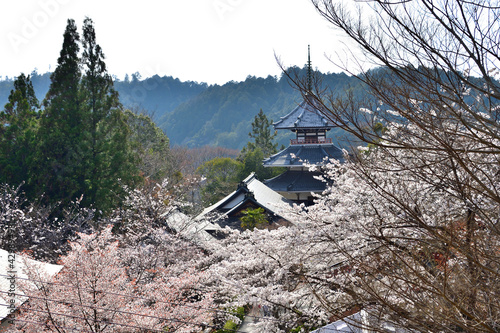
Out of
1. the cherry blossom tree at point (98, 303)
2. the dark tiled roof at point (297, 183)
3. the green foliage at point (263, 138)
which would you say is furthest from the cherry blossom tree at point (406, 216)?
the green foliage at point (263, 138)

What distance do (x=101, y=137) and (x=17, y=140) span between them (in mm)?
3396

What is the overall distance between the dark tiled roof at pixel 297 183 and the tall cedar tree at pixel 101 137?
286 inches

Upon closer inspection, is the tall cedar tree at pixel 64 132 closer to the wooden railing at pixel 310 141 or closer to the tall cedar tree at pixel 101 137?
the tall cedar tree at pixel 101 137

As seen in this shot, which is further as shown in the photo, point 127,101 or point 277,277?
point 127,101

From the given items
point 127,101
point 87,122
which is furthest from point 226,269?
point 127,101

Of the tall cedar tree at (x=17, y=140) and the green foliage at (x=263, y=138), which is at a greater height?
the green foliage at (x=263, y=138)

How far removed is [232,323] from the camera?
376 inches

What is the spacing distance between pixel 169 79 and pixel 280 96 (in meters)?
48.4

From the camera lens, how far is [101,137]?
56.9 ft

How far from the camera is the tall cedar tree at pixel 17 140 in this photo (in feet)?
52.3

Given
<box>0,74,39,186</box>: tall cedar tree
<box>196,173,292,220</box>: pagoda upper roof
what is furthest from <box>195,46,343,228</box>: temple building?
<box>0,74,39,186</box>: tall cedar tree

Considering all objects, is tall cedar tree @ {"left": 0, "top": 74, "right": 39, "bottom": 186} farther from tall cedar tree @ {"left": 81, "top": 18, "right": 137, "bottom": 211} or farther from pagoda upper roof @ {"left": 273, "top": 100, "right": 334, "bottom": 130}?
pagoda upper roof @ {"left": 273, "top": 100, "right": 334, "bottom": 130}

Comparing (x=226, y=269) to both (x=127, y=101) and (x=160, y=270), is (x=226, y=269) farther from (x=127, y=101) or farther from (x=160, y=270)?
(x=127, y=101)

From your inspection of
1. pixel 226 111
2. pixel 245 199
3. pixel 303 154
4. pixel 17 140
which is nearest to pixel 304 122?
pixel 303 154
